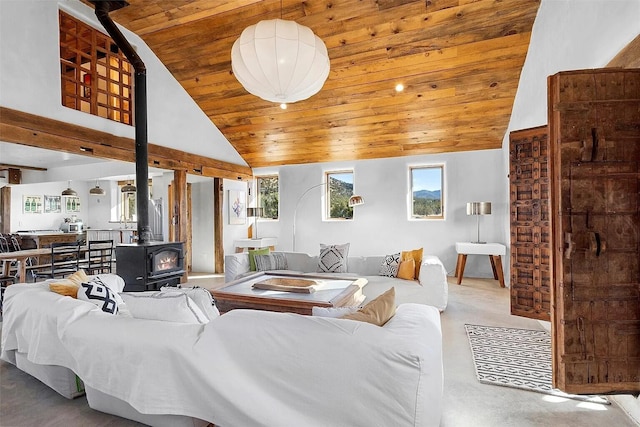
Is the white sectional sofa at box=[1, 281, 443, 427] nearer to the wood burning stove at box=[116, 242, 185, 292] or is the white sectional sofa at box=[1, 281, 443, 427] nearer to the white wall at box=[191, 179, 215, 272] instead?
the wood burning stove at box=[116, 242, 185, 292]

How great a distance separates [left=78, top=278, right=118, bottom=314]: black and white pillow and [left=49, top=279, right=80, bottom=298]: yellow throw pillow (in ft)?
0.28

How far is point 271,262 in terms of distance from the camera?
5.20 m

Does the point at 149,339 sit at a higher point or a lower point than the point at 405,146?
lower

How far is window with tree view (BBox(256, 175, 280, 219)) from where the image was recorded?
8.25 meters

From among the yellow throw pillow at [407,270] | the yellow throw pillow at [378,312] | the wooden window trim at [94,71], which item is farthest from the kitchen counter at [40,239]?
the yellow throw pillow at [378,312]

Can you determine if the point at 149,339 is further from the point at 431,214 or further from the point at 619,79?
the point at 431,214

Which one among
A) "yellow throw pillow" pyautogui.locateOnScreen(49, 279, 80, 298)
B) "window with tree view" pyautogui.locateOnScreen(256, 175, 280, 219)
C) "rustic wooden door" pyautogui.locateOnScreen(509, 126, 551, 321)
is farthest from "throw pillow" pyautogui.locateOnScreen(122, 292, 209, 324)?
"window with tree view" pyautogui.locateOnScreen(256, 175, 280, 219)

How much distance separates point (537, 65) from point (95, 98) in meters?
5.62

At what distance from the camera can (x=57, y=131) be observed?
4176 mm

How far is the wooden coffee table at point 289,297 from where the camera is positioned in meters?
3.23

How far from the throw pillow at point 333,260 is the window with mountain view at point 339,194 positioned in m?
2.55

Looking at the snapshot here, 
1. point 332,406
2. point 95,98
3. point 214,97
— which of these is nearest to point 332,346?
point 332,406

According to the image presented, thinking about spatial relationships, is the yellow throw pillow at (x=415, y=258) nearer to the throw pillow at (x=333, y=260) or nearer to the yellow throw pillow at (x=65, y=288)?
the throw pillow at (x=333, y=260)

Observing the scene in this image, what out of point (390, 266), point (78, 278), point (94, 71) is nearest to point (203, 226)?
point (94, 71)
